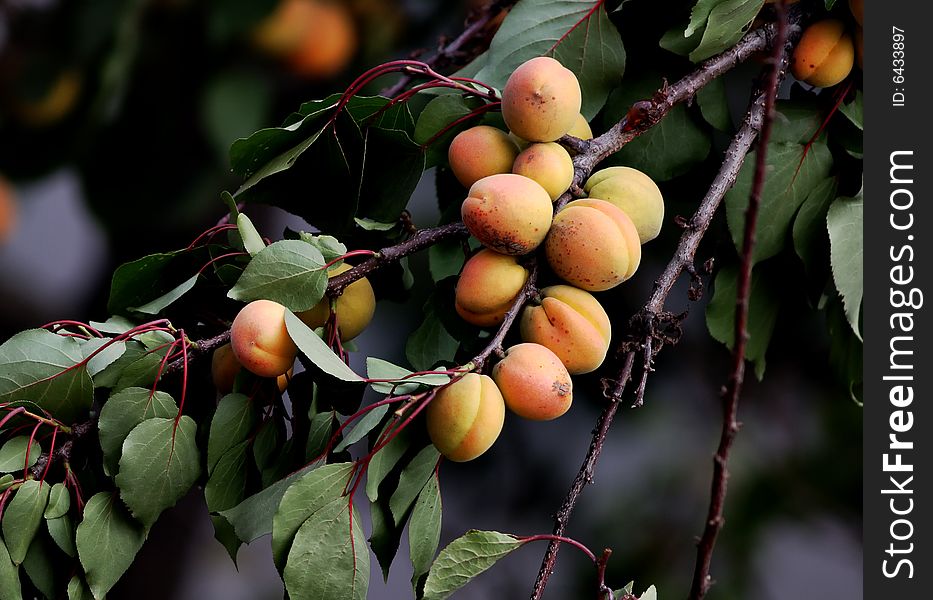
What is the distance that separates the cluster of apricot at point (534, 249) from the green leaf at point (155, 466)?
9 cm

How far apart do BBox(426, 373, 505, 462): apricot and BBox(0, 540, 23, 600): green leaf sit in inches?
5.7

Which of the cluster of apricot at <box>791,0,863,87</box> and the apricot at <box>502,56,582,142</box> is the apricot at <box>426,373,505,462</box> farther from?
the cluster of apricot at <box>791,0,863,87</box>

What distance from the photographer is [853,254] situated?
354mm

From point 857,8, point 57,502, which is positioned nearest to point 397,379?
point 57,502

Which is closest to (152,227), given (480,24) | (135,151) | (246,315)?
(135,151)

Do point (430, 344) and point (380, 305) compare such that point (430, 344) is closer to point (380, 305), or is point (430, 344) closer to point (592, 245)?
point (592, 245)

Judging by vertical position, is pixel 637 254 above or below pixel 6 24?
below

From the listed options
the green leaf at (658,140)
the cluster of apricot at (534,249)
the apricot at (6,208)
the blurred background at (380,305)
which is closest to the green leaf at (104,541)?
the cluster of apricot at (534,249)

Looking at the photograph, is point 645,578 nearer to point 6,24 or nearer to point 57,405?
point 57,405

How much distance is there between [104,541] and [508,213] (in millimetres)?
165

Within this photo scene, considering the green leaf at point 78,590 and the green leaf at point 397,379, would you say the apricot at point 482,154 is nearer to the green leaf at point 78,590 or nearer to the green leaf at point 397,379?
the green leaf at point 397,379

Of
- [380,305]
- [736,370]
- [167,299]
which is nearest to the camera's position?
[736,370]

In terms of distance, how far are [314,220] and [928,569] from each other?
0.87 feet

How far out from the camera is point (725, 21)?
0.33 metres
